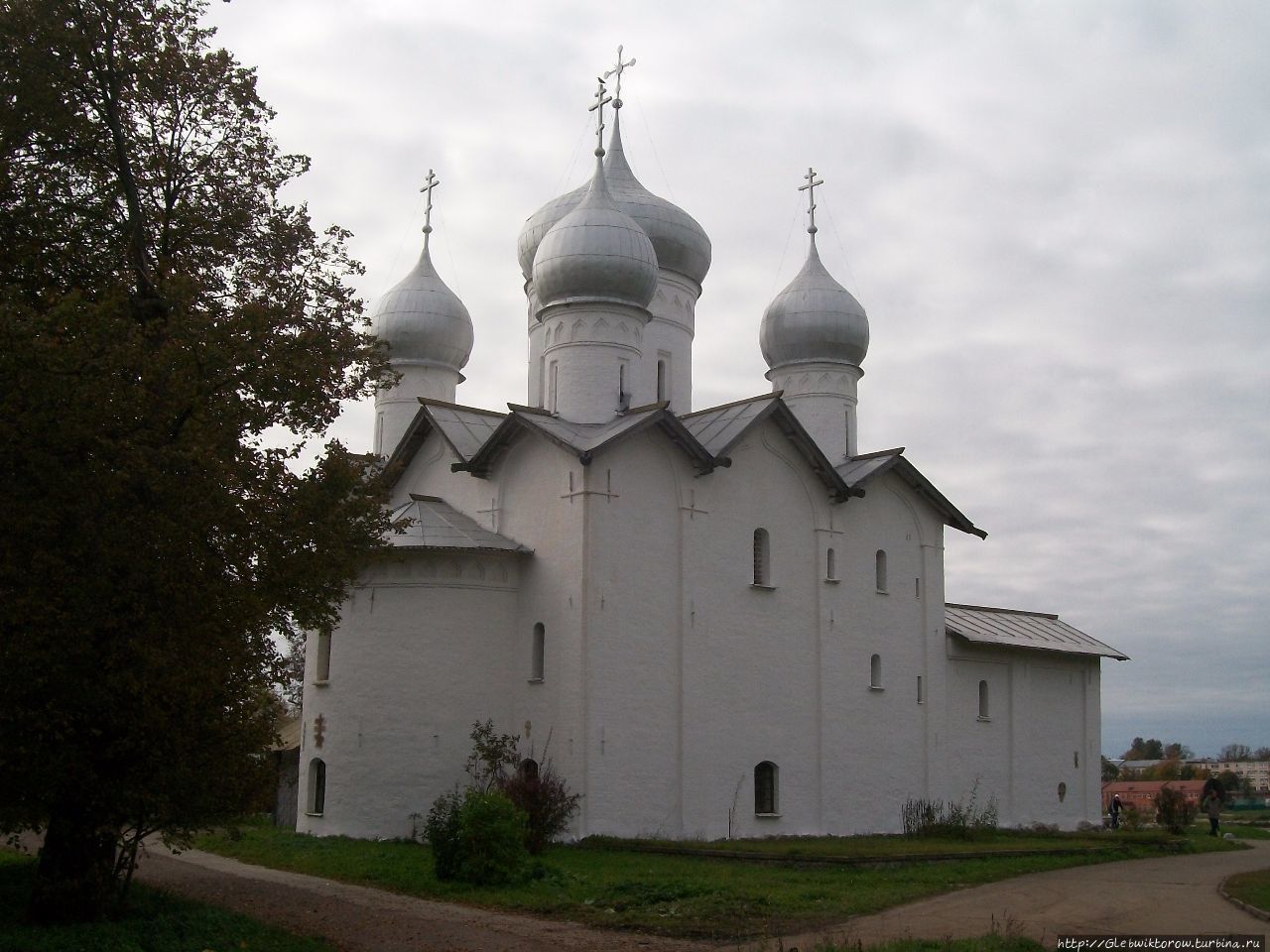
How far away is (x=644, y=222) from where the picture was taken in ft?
83.5

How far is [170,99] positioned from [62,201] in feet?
4.62

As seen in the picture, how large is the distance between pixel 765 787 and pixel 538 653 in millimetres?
4692

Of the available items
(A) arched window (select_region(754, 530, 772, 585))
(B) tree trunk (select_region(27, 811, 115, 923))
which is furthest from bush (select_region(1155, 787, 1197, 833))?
(B) tree trunk (select_region(27, 811, 115, 923))

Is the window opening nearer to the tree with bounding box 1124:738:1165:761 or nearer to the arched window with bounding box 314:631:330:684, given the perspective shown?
the arched window with bounding box 314:631:330:684

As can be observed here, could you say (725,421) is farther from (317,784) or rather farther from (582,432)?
(317,784)

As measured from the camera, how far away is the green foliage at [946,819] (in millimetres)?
22203

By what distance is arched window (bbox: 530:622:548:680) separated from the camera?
20.0 meters

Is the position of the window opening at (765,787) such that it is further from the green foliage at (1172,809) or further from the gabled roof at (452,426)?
the green foliage at (1172,809)

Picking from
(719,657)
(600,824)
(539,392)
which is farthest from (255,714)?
(539,392)

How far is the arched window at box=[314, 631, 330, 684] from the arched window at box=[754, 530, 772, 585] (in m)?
7.25

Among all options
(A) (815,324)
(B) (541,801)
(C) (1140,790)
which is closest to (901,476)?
(A) (815,324)

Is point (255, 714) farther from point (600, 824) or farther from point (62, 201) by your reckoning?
point (600, 824)

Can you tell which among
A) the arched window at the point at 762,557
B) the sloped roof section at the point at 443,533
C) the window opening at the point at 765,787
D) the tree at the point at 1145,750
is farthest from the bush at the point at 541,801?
the tree at the point at 1145,750

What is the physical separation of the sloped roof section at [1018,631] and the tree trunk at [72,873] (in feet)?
60.4
